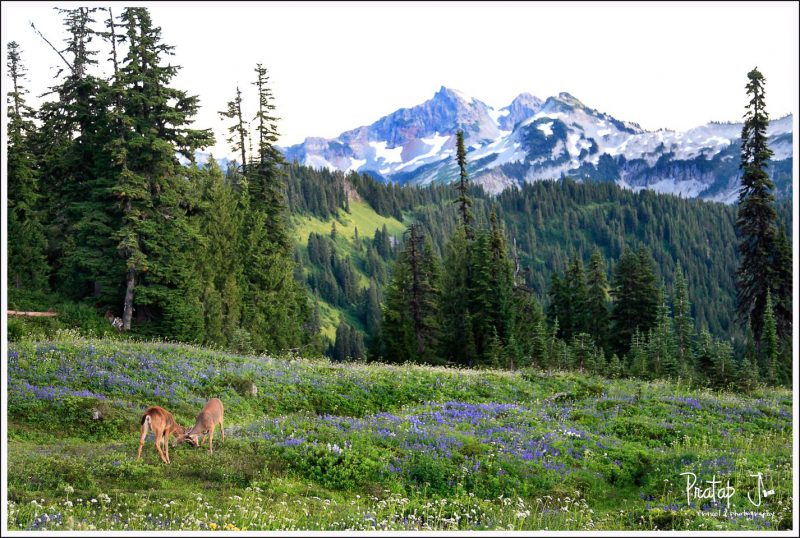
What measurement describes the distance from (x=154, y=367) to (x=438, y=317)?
131ft

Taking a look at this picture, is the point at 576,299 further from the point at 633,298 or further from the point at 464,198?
the point at 464,198

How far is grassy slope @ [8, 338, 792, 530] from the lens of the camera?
1055 centimetres

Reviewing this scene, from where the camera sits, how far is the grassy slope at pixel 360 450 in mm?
10555

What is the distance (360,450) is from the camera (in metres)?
13.8

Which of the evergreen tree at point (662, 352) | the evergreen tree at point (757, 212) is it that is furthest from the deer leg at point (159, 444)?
the evergreen tree at point (757, 212)

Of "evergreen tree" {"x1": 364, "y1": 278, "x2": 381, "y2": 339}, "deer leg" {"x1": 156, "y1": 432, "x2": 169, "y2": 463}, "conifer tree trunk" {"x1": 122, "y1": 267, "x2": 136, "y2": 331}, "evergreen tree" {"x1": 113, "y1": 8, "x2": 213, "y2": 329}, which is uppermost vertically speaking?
"evergreen tree" {"x1": 113, "y1": 8, "x2": 213, "y2": 329}

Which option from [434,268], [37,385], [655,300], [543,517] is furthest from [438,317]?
[543,517]

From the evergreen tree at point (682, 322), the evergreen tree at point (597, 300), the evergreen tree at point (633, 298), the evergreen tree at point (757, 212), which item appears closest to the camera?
the evergreen tree at point (757, 212)

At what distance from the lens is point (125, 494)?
10.5m

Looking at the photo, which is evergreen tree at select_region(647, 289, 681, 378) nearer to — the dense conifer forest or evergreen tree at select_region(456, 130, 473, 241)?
the dense conifer forest

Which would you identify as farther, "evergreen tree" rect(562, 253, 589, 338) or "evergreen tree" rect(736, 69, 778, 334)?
"evergreen tree" rect(562, 253, 589, 338)

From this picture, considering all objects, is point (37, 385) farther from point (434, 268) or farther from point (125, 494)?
point (434, 268)

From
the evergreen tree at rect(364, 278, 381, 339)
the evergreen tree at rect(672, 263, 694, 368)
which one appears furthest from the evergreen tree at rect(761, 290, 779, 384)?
the evergreen tree at rect(364, 278, 381, 339)

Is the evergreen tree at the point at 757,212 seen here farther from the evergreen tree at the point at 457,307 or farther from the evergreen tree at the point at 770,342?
the evergreen tree at the point at 457,307
